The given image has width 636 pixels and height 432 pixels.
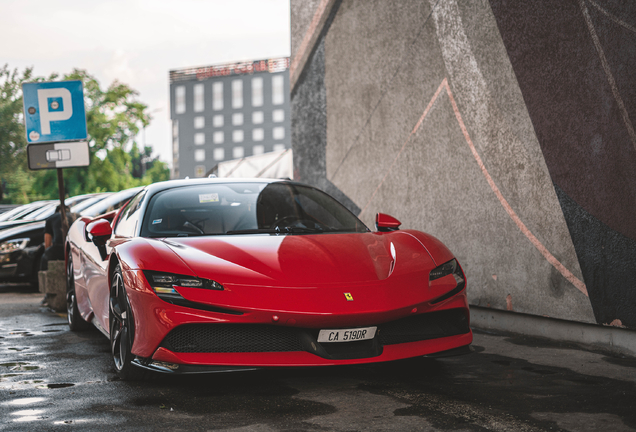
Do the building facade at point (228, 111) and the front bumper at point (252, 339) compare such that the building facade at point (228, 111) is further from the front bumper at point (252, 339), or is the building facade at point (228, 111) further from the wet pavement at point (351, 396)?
the front bumper at point (252, 339)

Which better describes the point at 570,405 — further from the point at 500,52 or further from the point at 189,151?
the point at 189,151

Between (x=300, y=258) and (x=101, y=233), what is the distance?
1771mm

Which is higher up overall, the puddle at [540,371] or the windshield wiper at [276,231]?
the windshield wiper at [276,231]

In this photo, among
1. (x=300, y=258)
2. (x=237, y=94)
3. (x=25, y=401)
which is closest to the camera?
(x=25, y=401)

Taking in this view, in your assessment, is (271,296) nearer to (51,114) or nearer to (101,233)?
(101,233)

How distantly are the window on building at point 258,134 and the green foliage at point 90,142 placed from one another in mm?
50523

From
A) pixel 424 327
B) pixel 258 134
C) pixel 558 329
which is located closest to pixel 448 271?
pixel 424 327

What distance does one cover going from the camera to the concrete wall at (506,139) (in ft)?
16.9

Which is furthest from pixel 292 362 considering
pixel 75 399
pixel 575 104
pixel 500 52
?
pixel 500 52

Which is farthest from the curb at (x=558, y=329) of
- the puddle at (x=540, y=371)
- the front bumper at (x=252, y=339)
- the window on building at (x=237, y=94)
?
the window on building at (x=237, y=94)

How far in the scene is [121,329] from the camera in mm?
4566

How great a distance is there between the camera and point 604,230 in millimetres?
5195

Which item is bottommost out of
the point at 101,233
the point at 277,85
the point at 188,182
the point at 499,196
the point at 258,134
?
the point at 101,233

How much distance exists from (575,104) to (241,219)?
2.75 metres
